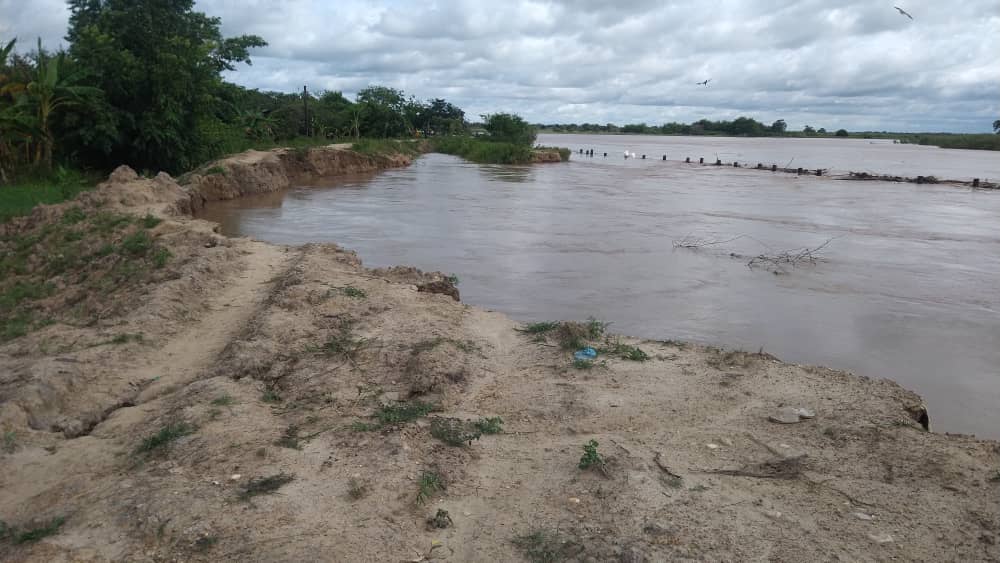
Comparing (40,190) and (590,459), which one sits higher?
(40,190)

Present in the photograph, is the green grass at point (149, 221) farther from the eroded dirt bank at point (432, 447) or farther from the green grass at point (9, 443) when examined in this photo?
the green grass at point (9, 443)

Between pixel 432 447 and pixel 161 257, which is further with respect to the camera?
pixel 161 257

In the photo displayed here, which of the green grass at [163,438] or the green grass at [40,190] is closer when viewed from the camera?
the green grass at [163,438]

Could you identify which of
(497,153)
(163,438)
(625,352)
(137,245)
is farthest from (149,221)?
(497,153)

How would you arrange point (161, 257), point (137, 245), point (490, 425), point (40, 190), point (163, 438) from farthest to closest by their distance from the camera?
point (40, 190)
point (137, 245)
point (161, 257)
point (490, 425)
point (163, 438)

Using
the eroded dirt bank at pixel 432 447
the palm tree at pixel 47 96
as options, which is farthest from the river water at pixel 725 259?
the palm tree at pixel 47 96

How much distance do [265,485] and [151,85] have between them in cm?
1747

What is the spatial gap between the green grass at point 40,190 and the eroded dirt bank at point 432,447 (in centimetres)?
588

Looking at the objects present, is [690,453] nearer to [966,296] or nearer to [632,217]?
[966,296]

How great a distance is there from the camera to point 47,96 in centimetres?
1602

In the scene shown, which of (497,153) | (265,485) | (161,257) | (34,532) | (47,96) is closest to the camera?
(34,532)

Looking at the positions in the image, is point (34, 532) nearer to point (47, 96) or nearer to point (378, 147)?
point (47, 96)

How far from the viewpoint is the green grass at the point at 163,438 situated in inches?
163

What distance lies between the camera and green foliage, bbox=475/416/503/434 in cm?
452
